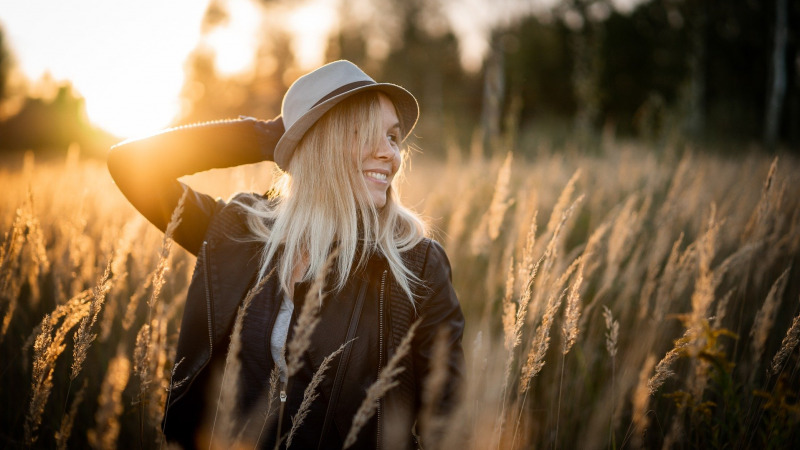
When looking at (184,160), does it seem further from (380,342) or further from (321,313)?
(380,342)

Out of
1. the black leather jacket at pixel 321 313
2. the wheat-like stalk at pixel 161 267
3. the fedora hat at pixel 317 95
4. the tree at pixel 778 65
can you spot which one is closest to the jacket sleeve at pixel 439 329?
the black leather jacket at pixel 321 313

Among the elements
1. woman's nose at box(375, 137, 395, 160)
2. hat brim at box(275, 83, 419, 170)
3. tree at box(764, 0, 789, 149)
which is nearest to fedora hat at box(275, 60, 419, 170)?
hat brim at box(275, 83, 419, 170)

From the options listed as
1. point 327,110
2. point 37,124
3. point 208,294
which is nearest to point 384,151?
point 327,110

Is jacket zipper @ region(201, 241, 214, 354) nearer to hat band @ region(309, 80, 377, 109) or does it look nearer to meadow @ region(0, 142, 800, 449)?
meadow @ region(0, 142, 800, 449)

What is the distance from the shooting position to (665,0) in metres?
19.5

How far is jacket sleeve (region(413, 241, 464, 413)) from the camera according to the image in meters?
1.48

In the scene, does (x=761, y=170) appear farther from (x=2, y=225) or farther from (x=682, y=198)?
(x=2, y=225)

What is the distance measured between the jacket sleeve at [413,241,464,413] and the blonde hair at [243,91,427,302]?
15 centimetres

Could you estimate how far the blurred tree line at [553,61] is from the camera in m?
14.6

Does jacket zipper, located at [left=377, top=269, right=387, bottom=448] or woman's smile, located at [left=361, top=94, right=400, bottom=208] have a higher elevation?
woman's smile, located at [left=361, top=94, right=400, bottom=208]

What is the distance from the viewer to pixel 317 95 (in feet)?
5.56

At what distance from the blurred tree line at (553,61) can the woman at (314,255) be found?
1127cm

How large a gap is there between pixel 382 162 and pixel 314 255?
0.47m

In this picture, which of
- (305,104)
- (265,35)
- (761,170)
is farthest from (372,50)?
(305,104)
